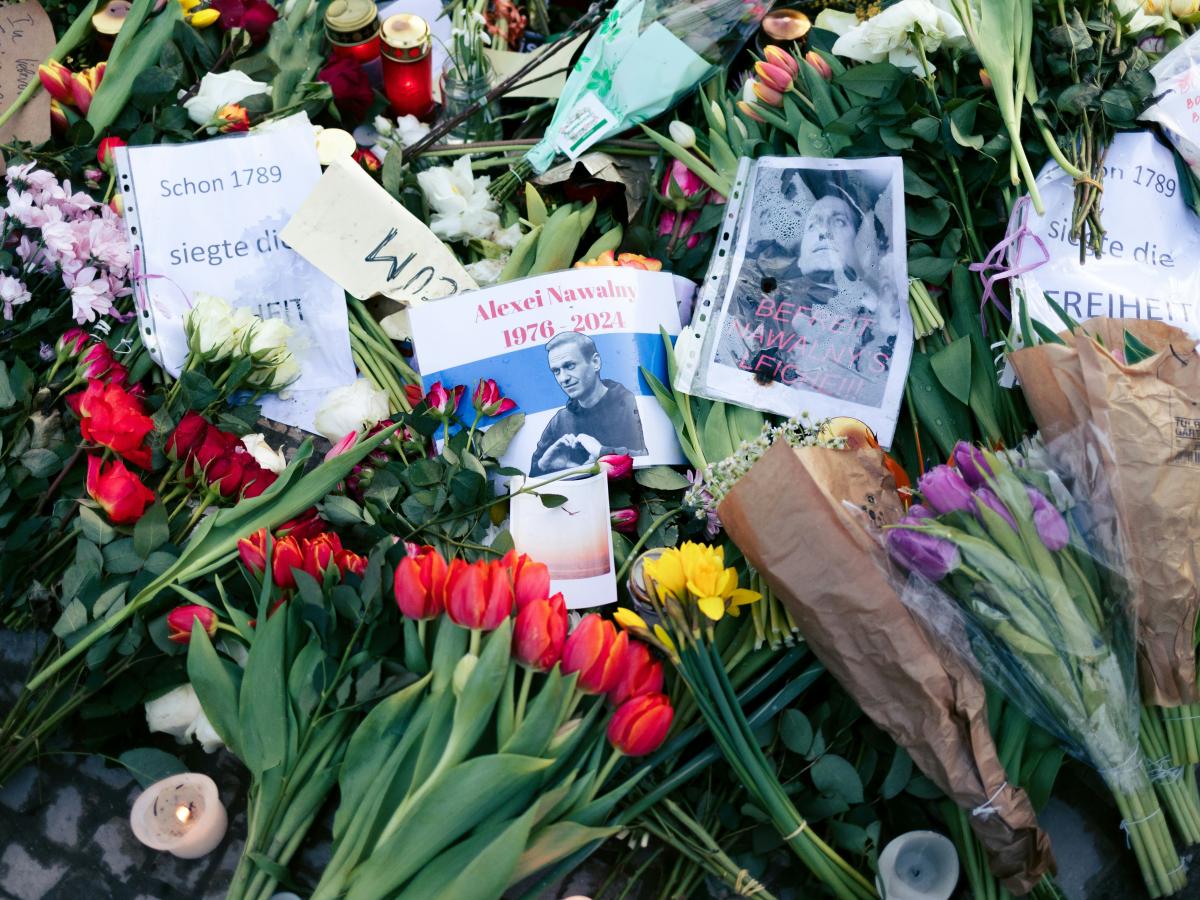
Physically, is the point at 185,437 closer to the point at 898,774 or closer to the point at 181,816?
the point at 181,816

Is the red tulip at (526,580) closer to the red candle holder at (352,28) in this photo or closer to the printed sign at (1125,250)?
the printed sign at (1125,250)

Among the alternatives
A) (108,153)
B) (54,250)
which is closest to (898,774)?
(54,250)

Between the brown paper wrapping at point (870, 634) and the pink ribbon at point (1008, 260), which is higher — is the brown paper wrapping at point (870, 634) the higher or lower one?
the lower one

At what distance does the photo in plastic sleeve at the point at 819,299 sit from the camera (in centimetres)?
128

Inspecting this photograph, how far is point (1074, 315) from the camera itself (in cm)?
122

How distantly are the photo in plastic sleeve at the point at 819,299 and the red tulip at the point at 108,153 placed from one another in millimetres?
903

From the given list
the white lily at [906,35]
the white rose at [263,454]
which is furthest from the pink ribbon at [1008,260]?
the white rose at [263,454]

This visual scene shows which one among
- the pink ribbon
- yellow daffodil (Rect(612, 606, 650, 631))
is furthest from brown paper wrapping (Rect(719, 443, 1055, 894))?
the pink ribbon

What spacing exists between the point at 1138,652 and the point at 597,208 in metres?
0.97

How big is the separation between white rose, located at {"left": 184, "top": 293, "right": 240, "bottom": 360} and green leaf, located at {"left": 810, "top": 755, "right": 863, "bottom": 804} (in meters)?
0.88

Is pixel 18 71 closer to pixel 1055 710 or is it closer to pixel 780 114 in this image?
pixel 780 114

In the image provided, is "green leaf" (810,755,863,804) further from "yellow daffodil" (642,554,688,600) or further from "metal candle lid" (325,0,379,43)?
"metal candle lid" (325,0,379,43)

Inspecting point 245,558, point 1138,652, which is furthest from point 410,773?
point 1138,652

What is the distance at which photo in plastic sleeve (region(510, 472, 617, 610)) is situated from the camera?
1.15 meters
